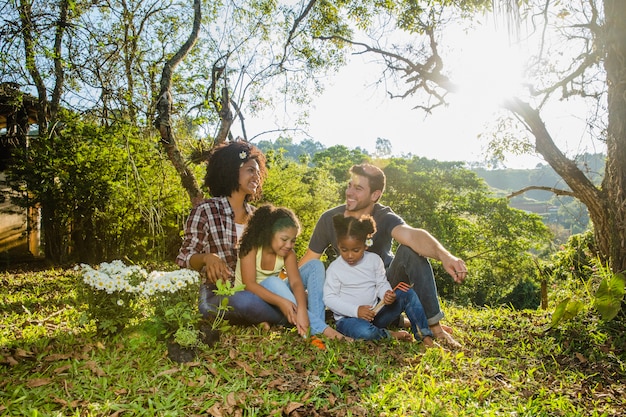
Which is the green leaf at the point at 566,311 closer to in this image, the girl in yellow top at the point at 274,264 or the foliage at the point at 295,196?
the girl in yellow top at the point at 274,264

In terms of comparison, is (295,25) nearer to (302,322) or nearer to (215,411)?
(302,322)

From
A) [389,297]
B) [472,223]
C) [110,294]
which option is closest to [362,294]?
[389,297]

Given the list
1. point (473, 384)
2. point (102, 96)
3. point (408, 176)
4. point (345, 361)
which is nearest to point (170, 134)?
point (102, 96)

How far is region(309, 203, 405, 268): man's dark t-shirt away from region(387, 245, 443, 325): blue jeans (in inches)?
12.6

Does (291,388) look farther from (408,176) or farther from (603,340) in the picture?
(408,176)

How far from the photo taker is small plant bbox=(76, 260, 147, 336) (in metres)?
3.04

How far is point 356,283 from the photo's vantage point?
3.58m

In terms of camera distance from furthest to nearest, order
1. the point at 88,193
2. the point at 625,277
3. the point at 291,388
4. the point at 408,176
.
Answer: the point at 408,176, the point at 88,193, the point at 625,277, the point at 291,388

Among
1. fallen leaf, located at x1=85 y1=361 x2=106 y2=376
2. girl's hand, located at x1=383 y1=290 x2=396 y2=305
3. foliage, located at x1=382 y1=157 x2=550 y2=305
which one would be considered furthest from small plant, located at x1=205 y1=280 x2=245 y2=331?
foliage, located at x1=382 y1=157 x2=550 y2=305

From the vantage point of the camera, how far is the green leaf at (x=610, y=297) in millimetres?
3799

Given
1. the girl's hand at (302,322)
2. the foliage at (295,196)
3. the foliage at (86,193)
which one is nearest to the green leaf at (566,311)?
the girl's hand at (302,322)

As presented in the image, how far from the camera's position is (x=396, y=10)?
333 inches

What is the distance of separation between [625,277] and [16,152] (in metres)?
10.2

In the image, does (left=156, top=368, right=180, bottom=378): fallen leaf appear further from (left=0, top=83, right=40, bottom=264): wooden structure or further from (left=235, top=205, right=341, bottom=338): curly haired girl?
(left=0, top=83, right=40, bottom=264): wooden structure
